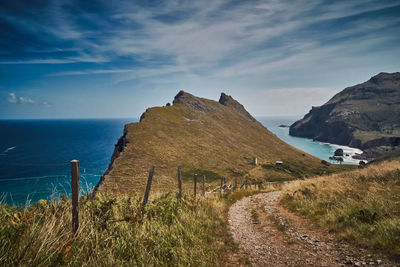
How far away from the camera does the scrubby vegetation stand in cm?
371

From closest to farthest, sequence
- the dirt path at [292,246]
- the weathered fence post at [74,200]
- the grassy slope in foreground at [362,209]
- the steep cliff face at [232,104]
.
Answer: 1. the weathered fence post at [74,200]
2. the dirt path at [292,246]
3. the grassy slope in foreground at [362,209]
4. the steep cliff face at [232,104]

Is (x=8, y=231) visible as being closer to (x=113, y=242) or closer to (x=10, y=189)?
(x=113, y=242)

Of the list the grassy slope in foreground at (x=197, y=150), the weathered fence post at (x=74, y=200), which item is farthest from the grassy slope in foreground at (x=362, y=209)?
the grassy slope in foreground at (x=197, y=150)

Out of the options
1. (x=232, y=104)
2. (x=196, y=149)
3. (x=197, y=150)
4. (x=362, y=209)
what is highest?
(x=232, y=104)

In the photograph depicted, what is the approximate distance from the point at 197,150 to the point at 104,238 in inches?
2747

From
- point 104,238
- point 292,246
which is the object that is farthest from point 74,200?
point 292,246

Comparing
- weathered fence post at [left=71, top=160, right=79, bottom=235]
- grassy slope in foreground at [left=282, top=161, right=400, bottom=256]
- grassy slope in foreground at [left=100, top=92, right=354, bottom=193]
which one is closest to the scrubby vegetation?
weathered fence post at [left=71, top=160, right=79, bottom=235]

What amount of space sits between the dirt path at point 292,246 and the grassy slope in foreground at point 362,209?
1.77 feet

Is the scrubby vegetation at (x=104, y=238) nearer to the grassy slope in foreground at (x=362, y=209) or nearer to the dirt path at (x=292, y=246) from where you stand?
the dirt path at (x=292, y=246)

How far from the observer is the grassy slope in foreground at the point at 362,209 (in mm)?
5512

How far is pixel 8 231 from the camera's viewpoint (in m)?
3.89

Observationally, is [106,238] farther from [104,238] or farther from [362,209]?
[362,209]

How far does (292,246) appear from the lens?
6.29 metres

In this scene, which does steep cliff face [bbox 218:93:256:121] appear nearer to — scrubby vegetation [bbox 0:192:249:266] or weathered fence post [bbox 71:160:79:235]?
scrubby vegetation [bbox 0:192:249:266]
